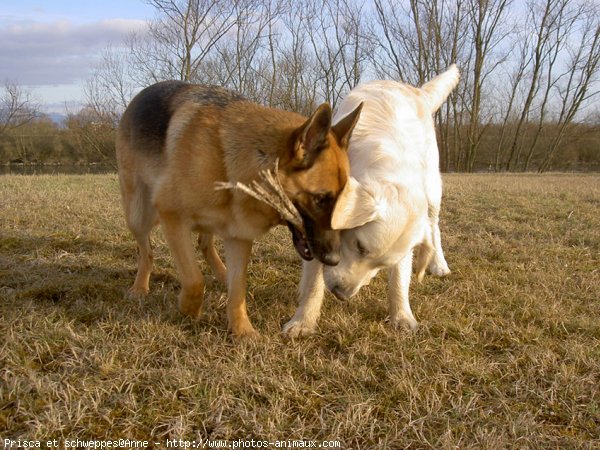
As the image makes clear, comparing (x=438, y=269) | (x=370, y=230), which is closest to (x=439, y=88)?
(x=438, y=269)

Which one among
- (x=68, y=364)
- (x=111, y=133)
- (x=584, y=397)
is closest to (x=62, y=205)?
(x=68, y=364)

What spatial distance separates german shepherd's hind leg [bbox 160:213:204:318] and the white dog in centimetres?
68

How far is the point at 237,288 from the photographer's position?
10.9ft

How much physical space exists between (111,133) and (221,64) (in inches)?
271

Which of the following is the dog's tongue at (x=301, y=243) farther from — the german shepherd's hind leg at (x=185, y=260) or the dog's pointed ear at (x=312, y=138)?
the german shepherd's hind leg at (x=185, y=260)

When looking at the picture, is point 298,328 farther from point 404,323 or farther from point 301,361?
point 404,323

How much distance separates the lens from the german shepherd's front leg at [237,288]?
3.22 m

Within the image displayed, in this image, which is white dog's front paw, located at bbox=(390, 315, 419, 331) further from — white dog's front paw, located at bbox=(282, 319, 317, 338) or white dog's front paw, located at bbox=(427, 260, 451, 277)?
white dog's front paw, located at bbox=(427, 260, 451, 277)

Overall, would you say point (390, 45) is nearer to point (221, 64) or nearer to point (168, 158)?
point (221, 64)

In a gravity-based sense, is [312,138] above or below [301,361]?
above

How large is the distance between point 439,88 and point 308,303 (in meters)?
3.20

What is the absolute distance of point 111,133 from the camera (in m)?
23.0

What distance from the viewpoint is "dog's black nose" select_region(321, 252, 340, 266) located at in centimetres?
306

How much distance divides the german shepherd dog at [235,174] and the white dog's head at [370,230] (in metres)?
0.12
